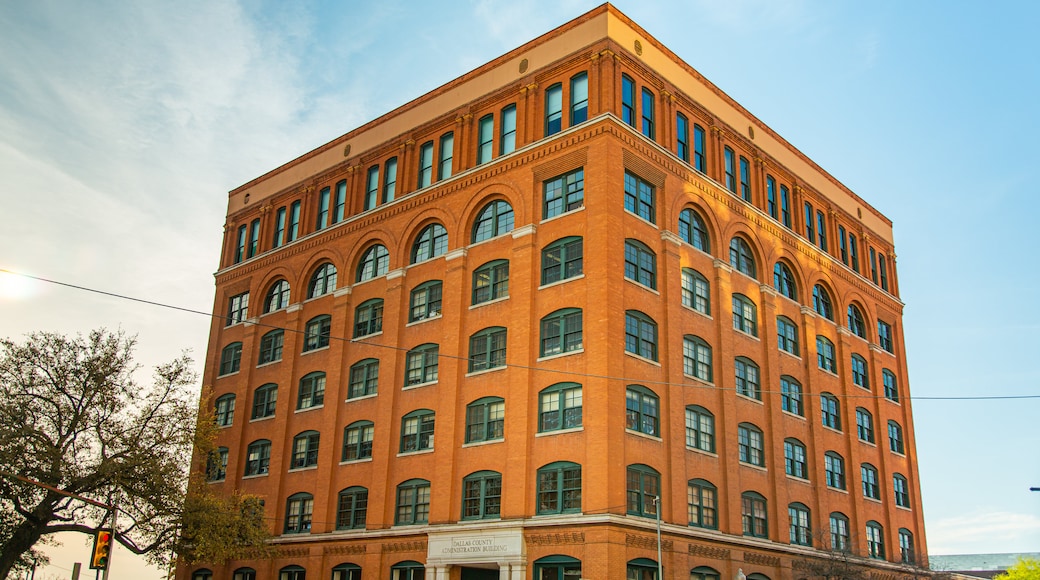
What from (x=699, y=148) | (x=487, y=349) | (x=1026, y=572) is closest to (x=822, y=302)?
(x=699, y=148)

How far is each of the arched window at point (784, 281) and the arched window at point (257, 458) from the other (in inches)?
1100

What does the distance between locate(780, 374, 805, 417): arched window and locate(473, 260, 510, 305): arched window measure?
1521cm

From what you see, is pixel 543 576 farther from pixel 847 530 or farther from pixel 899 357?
pixel 899 357

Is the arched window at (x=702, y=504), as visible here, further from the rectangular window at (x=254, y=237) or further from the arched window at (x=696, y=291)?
the rectangular window at (x=254, y=237)

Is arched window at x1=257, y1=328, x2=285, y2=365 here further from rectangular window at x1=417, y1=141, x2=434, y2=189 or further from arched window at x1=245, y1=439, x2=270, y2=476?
rectangular window at x1=417, y1=141, x2=434, y2=189

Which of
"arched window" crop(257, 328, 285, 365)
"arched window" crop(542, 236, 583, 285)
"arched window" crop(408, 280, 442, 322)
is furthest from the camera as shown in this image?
"arched window" crop(257, 328, 285, 365)

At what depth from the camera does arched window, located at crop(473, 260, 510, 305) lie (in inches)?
1656

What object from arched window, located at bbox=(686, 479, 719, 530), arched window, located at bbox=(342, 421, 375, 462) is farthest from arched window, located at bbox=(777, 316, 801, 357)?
arched window, located at bbox=(342, 421, 375, 462)

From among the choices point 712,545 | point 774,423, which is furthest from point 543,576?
point 774,423

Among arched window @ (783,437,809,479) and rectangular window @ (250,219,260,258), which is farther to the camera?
rectangular window @ (250,219,260,258)

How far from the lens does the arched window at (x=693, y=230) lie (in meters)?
43.9

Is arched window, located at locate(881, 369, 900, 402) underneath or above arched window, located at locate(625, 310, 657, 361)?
above

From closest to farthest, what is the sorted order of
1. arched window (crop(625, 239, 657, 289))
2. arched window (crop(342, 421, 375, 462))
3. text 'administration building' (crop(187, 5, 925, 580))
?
text 'administration building' (crop(187, 5, 925, 580)), arched window (crop(625, 239, 657, 289)), arched window (crop(342, 421, 375, 462))

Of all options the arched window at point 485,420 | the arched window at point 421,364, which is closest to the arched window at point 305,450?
the arched window at point 421,364
